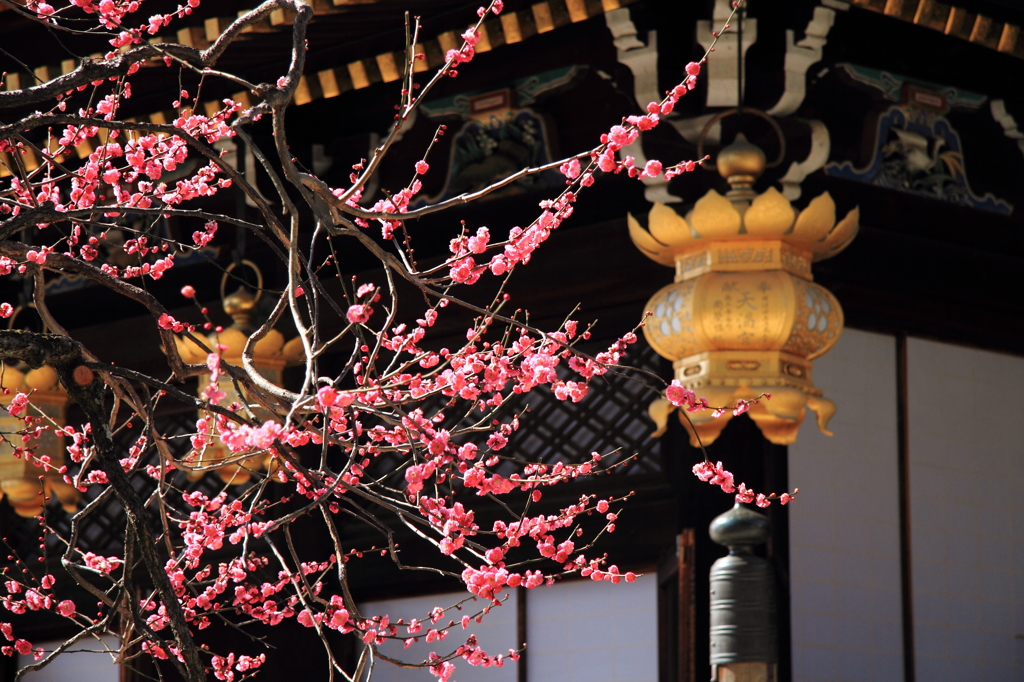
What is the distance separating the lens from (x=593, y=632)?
248 inches

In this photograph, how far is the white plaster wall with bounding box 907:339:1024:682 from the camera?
611 centimetres

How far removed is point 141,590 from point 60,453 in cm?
93

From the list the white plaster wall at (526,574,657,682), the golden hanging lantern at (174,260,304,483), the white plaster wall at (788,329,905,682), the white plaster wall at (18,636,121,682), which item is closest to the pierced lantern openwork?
the white plaster wall at (18,636,121,682)

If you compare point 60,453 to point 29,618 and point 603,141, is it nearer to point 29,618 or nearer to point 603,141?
point 29,618

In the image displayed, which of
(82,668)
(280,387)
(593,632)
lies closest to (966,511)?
(593,632)

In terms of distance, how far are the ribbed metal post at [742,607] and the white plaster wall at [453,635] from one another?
203cm

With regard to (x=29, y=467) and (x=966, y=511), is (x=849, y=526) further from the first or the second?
(x=29, y=467)

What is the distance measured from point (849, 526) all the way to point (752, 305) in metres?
1.17

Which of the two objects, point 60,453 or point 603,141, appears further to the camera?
point 60,453

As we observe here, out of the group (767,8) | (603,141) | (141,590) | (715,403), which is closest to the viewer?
(603,141)

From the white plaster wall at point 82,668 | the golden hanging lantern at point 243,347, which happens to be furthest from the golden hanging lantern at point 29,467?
the golden hanging lantern at point 243,347

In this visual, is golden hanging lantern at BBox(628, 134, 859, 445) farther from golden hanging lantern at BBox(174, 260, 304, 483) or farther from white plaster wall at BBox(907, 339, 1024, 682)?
golden hanging lantern at BBox(174, 260, 304, 483)

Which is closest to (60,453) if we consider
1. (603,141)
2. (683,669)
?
(683,669)

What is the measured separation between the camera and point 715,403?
5.58 meters
